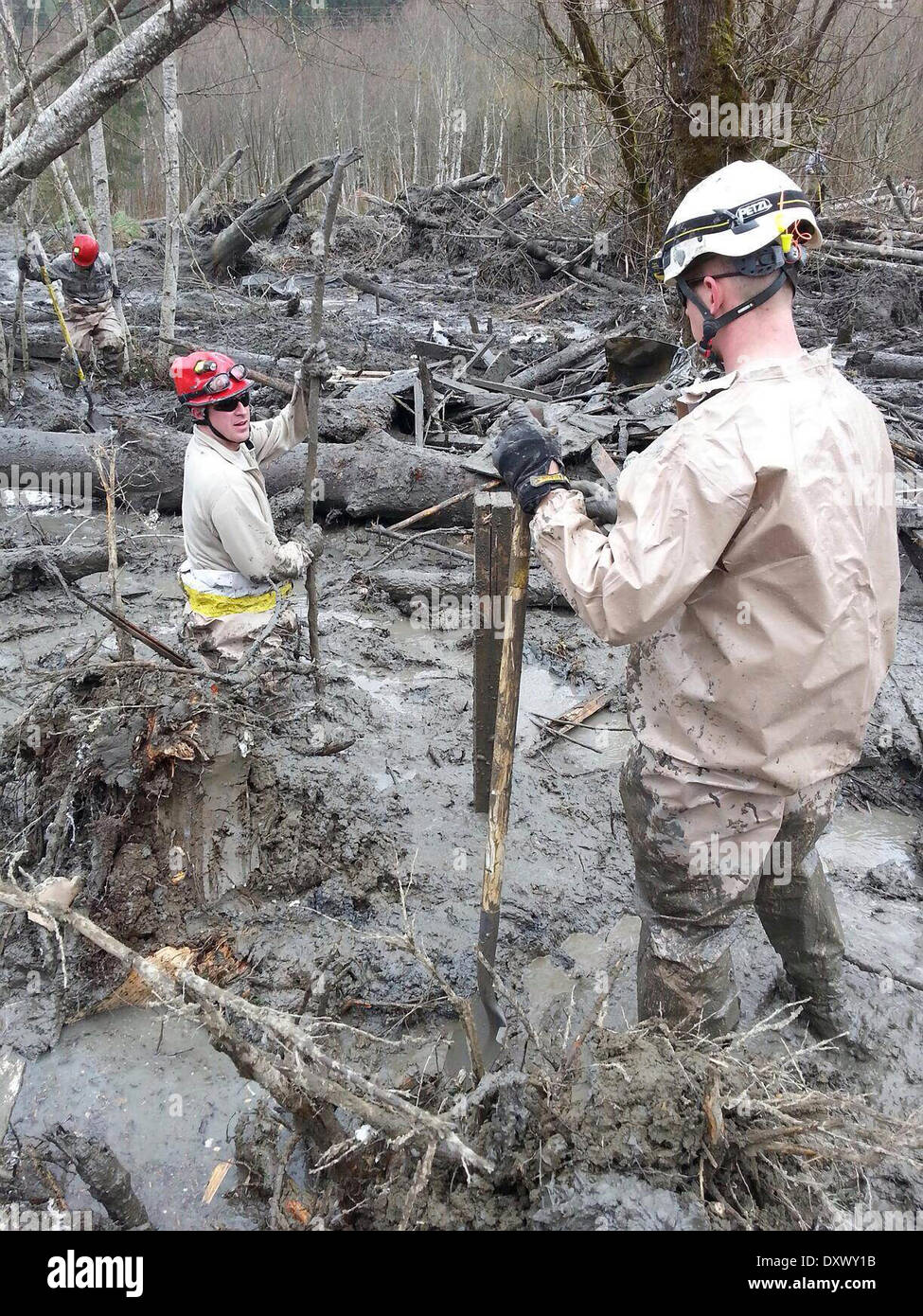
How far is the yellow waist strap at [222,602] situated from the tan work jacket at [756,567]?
94.3 inches

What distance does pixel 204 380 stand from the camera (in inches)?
149

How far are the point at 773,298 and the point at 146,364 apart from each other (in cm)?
1038

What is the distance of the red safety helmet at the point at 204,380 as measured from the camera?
3.74m

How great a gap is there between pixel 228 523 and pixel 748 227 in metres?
2.63

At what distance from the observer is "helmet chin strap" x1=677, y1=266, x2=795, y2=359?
2092 mm

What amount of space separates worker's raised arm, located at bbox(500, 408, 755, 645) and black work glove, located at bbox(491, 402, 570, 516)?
10.0 inches

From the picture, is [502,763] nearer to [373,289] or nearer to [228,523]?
[228,523]

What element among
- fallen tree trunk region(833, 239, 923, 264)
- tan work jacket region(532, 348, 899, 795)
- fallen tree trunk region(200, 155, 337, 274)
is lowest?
tan work jacket region(532, 348, 899, 795)

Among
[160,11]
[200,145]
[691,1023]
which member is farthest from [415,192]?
[691,1023]

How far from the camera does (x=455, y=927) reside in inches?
132

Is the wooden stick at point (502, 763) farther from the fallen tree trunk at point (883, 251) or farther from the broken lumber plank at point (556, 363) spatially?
the fallen tree trunk at point (883, 251)

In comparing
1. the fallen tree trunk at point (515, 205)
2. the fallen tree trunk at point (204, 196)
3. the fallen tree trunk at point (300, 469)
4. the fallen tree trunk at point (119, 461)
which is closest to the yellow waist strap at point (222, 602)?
the fallen tree trunk at point (300, 469)

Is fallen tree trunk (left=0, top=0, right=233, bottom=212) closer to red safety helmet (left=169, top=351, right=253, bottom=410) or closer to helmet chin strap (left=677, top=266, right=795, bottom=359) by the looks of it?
red safety helmet (left=169, top=351, right=253, bottom=410)
